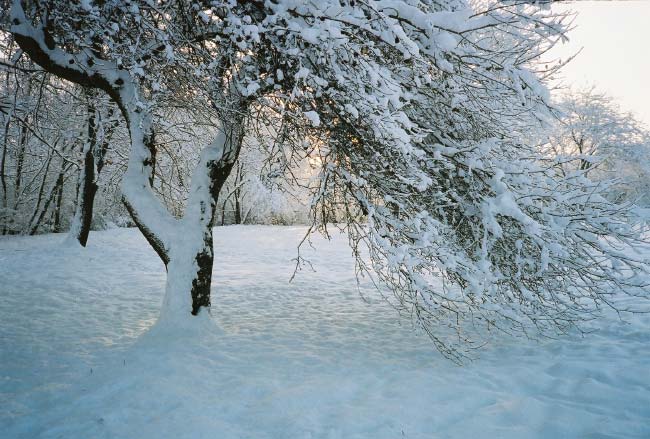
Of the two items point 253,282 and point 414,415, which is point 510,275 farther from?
point 253,282

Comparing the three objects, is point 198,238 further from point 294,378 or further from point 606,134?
point 606,134

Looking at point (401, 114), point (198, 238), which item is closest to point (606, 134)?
point (401, 114)

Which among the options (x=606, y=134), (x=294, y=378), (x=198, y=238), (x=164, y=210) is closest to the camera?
(x=294, y=378)

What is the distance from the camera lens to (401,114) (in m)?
3.79

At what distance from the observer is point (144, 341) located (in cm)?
523

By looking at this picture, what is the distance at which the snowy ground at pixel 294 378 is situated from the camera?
131 inches

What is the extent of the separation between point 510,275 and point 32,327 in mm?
6844

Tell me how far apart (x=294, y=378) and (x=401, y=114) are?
3.04 metres

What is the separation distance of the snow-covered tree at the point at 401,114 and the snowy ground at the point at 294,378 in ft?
1.99

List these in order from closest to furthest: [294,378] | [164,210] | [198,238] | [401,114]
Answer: [401,114]
[294,378]
[198,238]
[164,210]

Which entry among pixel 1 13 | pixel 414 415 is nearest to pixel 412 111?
pixel 414 415

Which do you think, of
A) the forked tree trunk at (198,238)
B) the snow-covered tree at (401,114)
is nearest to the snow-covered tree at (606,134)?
the snow-covered tree at (401,114)

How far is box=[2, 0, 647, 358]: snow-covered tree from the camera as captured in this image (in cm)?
376

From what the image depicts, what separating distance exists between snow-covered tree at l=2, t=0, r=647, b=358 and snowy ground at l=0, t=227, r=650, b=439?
607 mm
